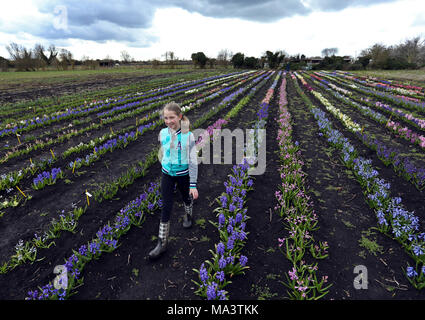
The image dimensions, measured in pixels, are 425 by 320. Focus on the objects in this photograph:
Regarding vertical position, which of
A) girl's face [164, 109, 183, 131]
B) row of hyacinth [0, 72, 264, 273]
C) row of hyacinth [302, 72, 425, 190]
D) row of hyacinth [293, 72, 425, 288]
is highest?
girl's face [164, 109, 183, 131]

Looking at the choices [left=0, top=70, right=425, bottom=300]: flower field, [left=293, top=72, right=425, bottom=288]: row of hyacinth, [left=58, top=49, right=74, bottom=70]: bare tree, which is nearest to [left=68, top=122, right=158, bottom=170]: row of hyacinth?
[left=0, top=70, right=425, bottom=300]: flower field

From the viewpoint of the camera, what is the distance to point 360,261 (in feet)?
11.0

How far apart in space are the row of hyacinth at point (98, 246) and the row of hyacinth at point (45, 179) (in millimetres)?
2677

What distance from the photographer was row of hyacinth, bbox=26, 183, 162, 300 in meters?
2.76

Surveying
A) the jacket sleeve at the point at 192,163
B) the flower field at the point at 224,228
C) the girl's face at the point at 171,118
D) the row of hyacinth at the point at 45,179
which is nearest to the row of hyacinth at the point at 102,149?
the flower field at the point at 224,228

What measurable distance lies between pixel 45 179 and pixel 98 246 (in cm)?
334

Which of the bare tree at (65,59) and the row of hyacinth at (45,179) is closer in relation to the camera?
the row of hyacinth at (45,179)

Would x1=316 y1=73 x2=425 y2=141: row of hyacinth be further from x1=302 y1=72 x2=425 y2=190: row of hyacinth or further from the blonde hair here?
the blonde hair

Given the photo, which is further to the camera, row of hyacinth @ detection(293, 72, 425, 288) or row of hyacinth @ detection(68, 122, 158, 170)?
row of hyacinth @ detection(68, 122, 158, 170)

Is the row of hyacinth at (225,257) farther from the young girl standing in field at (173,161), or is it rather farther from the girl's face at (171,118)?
the girl's face at (171,118)

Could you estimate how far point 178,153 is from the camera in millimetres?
3328

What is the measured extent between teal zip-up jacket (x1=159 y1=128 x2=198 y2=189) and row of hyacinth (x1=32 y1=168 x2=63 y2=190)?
13.4 ft

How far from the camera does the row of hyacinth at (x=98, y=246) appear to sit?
2.76m

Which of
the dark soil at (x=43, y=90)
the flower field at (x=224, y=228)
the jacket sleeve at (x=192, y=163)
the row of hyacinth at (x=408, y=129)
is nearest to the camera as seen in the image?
the flower field at (x=224, y=228)
